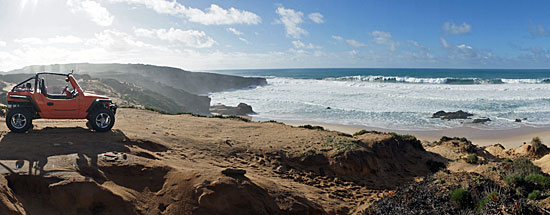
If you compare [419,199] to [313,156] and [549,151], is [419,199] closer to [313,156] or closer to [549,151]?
[313,156]

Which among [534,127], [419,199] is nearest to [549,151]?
[534,127]

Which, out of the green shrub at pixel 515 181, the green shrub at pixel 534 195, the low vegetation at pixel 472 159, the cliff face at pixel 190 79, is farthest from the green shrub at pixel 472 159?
the cliff face at pixel 190 79

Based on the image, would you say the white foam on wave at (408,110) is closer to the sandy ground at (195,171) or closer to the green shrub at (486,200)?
the sandy ground at (195,171)

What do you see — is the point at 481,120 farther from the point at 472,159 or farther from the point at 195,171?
the point at 195,171

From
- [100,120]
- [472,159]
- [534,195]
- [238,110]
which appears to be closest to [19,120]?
[100,120]

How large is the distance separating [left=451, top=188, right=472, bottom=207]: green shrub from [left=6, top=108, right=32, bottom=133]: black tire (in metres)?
10.4

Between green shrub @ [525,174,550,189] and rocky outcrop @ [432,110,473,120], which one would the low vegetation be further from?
rocky outcrop @ [432,110,473,120]

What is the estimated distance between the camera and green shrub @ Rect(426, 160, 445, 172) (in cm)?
1225

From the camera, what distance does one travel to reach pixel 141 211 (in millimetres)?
5898

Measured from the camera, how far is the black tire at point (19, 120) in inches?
328

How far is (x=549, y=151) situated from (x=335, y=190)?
46.6 ft

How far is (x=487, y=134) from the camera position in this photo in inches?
878

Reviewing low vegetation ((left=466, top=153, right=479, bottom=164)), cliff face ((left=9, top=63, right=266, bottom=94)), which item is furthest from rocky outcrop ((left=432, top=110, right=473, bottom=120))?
cliff face ((left=9, top=63, right=266, bottom=94))

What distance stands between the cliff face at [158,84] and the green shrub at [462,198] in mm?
25884
